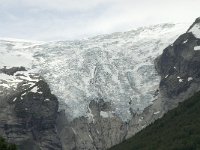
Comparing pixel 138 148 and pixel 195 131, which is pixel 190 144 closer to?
pixel 195 131

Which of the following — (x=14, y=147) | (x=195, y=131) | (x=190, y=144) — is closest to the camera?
(x=14, y=147)

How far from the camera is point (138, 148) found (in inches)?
7820

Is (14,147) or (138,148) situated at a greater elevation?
(14,147)

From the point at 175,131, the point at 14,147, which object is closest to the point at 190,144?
the point at 175,131

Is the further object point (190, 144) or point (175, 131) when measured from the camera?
point (175, 131)

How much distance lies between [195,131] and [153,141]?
65.5ft

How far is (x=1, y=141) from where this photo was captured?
11875 cm

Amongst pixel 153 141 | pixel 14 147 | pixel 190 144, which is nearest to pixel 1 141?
pixel 14 147

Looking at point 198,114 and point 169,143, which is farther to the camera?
point 198,114

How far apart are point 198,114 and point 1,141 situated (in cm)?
9356

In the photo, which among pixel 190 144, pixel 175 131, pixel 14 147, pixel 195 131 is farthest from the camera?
pixel 175 131

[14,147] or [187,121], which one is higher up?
[14,147]

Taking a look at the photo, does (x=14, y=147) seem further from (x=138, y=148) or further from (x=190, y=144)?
(x=138, y=148)

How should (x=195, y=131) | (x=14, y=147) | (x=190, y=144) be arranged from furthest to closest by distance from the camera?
(x=195, y=131), (x=190, y=144), (x=14, y=147)
